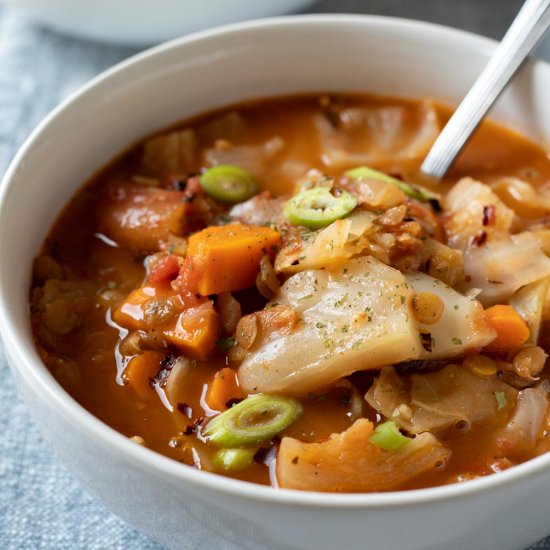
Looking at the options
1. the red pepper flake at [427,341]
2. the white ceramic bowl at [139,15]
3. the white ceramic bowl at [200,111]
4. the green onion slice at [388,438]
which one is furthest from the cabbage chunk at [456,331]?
the white ceramic bowl at [139,15]

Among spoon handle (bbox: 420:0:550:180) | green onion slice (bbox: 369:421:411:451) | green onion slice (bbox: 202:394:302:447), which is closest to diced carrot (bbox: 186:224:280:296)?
green onion slice (bbox: 202:394:302:447)

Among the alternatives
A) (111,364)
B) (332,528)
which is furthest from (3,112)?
(332,528)

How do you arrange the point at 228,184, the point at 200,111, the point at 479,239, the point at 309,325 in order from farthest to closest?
the point at 200,111
the point at 228,184
the point at 479,239
the point at 309,325

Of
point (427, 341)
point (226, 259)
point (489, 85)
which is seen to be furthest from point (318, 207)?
point (489, 85)

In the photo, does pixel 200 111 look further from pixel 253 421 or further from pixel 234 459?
pixel 234 459

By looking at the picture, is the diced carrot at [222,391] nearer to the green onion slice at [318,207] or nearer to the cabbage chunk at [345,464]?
the cabbage chunk at [345,464]

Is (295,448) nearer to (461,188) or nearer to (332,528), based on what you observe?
(332,528)
